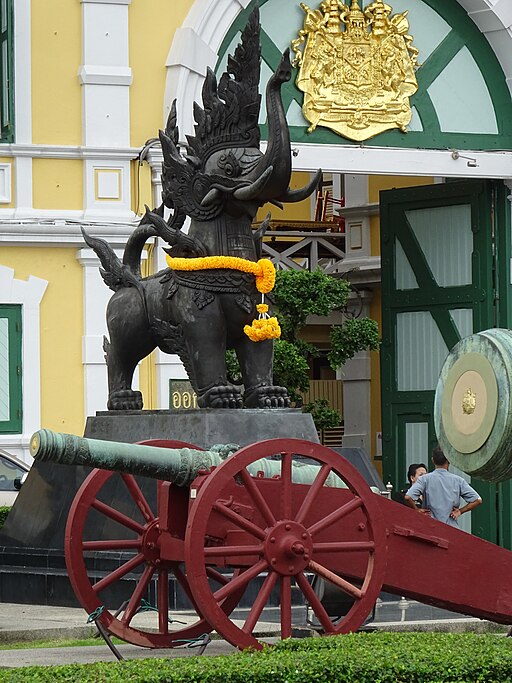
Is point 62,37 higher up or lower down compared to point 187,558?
higher up

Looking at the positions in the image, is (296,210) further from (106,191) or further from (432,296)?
(106,191)

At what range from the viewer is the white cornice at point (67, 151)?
15.9 metres

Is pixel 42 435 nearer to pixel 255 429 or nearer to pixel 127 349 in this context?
pixel 255 429

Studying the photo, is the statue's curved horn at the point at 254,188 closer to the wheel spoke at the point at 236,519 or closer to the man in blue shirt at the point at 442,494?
the man in blue shirt at the point at 442,494

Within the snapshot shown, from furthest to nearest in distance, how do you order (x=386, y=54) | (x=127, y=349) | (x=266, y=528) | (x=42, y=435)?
(x=386, y=54) → (x=127, y=349) → (x=266, y=528) → (x=42, y=435)

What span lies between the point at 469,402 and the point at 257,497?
1.74 m

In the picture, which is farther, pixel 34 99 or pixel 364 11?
pixel 364 11

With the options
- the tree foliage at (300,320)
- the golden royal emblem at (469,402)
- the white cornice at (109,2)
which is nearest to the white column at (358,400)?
the tree foliage at (300,320)

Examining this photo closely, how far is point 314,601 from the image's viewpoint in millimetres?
7766

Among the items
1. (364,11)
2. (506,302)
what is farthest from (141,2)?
(506,302)

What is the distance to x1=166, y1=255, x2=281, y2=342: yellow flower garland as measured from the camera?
10.9m

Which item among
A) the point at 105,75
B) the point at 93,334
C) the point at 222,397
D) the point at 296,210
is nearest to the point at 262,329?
the point at 222,397

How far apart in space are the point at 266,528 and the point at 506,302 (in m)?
11.2

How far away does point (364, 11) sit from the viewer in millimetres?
17844
